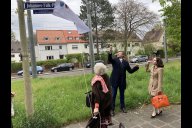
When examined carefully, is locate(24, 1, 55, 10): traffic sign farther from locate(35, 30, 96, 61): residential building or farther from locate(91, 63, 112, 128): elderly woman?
locate(35, 30, 96, 61): residential building

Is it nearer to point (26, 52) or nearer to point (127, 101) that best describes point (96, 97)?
point (26, 52)

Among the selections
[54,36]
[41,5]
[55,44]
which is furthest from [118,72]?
[54,36]

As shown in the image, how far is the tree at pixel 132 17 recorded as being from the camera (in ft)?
114

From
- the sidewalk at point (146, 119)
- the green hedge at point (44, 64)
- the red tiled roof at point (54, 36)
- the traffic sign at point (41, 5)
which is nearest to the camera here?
the traffic sign at point (41, 5)

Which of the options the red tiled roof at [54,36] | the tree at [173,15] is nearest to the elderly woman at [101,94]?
the tree at [173,15]

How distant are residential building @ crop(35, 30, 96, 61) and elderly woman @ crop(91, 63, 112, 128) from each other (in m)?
52.9

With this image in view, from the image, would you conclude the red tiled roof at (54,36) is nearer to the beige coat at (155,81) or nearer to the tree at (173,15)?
the tree at (173,15)

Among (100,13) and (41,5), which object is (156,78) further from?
(100,13)

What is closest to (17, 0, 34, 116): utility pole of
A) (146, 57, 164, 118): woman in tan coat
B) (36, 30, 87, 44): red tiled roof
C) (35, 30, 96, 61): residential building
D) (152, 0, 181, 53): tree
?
(146, 57, 164, 118): woman in tan coat

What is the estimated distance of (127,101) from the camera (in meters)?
7.20

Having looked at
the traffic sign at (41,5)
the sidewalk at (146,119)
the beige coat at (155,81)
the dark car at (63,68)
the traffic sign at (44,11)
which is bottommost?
the dark car at (63,68)

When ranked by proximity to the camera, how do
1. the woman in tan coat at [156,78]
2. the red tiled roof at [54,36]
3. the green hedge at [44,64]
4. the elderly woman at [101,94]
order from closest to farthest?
the elderly woman at [101,94], the woman in tan coat at [156,78], the green hedge at [44,64], the red tiled roof at [54,36]

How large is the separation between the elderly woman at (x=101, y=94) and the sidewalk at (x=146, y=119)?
1204 mm

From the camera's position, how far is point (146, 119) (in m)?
5.90
